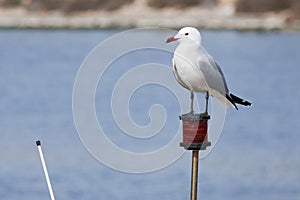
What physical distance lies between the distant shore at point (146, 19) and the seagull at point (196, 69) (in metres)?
44.6

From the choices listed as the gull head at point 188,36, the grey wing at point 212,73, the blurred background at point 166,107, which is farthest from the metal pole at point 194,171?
the blurred background at point 166,107

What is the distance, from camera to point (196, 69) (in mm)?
7406

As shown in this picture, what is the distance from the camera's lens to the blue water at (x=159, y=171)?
15133mm

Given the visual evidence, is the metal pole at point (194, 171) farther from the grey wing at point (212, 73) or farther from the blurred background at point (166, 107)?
the blurred background at point (166, 107)

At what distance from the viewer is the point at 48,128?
2067cm

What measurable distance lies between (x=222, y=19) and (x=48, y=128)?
38.2 metres

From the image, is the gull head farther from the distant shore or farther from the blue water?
the distant shore

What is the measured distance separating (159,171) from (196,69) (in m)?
9.03

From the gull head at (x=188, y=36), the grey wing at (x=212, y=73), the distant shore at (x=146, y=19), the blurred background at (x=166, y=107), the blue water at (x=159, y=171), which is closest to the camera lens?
the gull head at (x=188, y=36)

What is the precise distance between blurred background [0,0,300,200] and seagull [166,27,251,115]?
683 cm

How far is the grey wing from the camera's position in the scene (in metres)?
7.48

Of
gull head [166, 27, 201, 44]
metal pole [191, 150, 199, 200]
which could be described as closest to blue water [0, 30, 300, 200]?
→ metal pole [191, 150, 199, 200]

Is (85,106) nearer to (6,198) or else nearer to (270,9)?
(6,198)

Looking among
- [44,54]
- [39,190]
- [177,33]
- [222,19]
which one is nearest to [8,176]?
[39,190]
